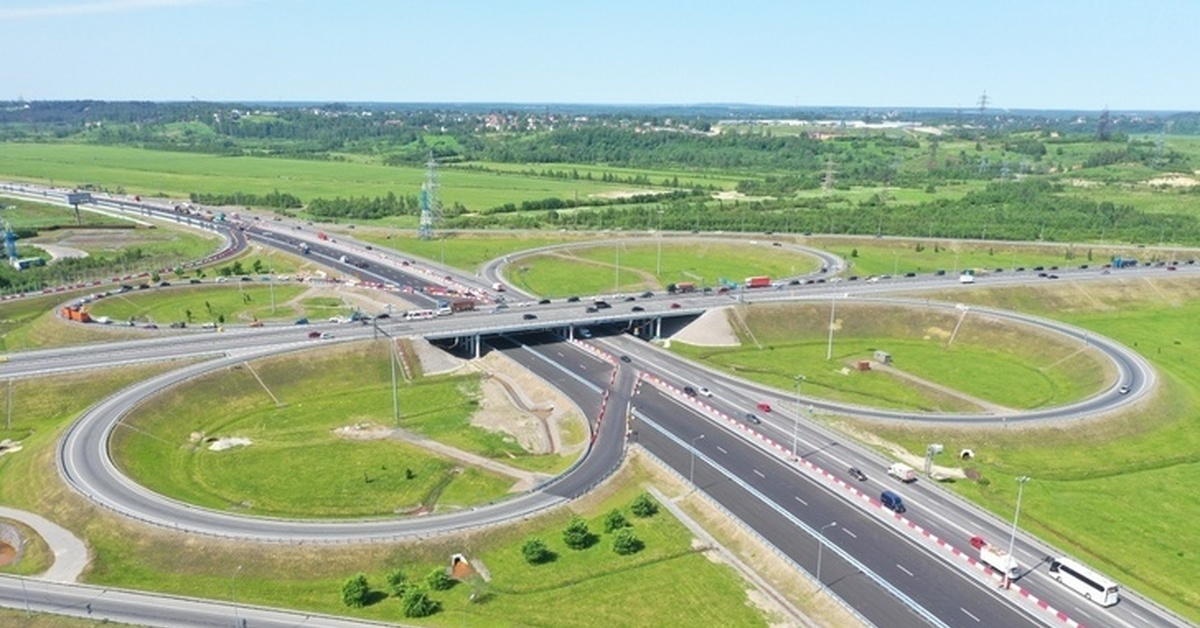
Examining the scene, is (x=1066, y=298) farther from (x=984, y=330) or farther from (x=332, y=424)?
(x=332, y=424)

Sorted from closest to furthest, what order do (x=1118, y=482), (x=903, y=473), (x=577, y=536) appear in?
(x=577, y=536) < (x=903, y=473) < (x=1118, y=482)

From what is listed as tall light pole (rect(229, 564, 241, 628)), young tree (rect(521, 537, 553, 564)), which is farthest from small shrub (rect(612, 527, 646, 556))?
tall light pole (rect(229, 564, 241, 628))

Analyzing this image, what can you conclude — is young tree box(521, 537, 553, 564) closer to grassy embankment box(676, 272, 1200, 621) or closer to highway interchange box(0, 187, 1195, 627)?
highway interchange box(0, 187, 1195, 627)

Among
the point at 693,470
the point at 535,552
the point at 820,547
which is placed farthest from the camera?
the point at 693,470

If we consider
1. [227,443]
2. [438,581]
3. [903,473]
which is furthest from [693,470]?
[227,443]

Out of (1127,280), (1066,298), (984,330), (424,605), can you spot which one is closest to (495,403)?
(424,605)

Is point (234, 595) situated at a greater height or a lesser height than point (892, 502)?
lesser

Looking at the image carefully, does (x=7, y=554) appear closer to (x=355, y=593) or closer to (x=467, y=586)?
(x=355, y=593)

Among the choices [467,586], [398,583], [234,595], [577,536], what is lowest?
[467,586]
